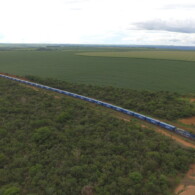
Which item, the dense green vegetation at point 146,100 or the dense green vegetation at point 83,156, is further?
the dense green vegetation at point 146,100

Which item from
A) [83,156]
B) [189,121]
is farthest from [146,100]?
[83,156]

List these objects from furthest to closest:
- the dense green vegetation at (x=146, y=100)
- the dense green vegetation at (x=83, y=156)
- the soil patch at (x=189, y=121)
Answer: the dense green vegetation at (x=146, y=100)
the soil patch at (x=189, y=121)
the dense green vegetation at (x=83, y=156)

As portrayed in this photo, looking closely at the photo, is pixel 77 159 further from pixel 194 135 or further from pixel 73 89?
pixel 73 89

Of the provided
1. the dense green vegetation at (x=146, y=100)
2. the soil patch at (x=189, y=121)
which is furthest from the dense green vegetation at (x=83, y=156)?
the soil patch at (x=189, y=121)

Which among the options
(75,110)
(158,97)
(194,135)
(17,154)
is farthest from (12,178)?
(158,97)

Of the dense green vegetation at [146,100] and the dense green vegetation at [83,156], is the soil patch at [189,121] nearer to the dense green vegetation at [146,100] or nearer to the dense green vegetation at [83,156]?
the dense green vegetation at [146,100]
